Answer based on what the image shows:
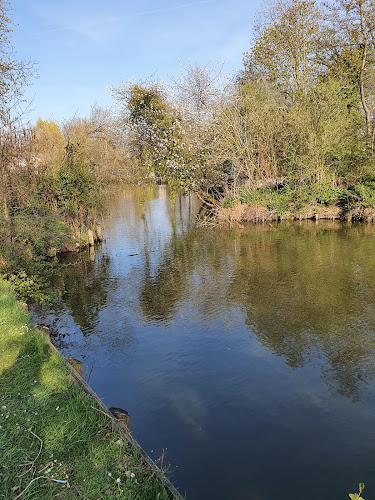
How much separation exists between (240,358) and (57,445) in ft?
14.3

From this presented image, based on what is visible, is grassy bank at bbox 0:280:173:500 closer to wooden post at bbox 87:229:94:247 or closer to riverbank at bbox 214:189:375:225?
wooden post at bbox 87:229:94:247

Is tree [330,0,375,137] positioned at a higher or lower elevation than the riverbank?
higher

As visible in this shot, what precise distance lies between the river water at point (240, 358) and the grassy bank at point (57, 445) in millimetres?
1227

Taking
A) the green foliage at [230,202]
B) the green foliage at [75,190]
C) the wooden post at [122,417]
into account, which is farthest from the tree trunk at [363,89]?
the wooden post at [122,417]

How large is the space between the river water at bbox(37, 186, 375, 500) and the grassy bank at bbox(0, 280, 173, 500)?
123 centimetres

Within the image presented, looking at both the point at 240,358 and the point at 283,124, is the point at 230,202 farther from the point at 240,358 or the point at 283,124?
the point at 240,358

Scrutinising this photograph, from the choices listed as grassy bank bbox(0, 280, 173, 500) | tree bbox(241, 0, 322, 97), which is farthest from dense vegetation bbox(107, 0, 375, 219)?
grassy bank bbox(0, 280, 173, 500)

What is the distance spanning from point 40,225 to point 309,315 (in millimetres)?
9871

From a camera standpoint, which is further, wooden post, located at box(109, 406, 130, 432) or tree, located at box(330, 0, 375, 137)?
tree, located at box(330, 0, 375, 137)

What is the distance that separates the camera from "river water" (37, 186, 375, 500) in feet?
16.6

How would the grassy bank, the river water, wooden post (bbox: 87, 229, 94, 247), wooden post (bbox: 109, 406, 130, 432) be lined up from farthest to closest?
wooden post (bbox: 87, 229, 94, 247) < the river water < wooden post (bbox: 109, 406, 130, 432) < the grassy bank

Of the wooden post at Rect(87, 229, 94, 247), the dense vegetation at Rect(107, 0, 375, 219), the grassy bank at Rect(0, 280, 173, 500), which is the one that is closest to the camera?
the grassy bank at Rect(0, 280, 173, 500)

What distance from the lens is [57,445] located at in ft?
13.9

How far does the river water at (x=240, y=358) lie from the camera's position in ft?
16.6
